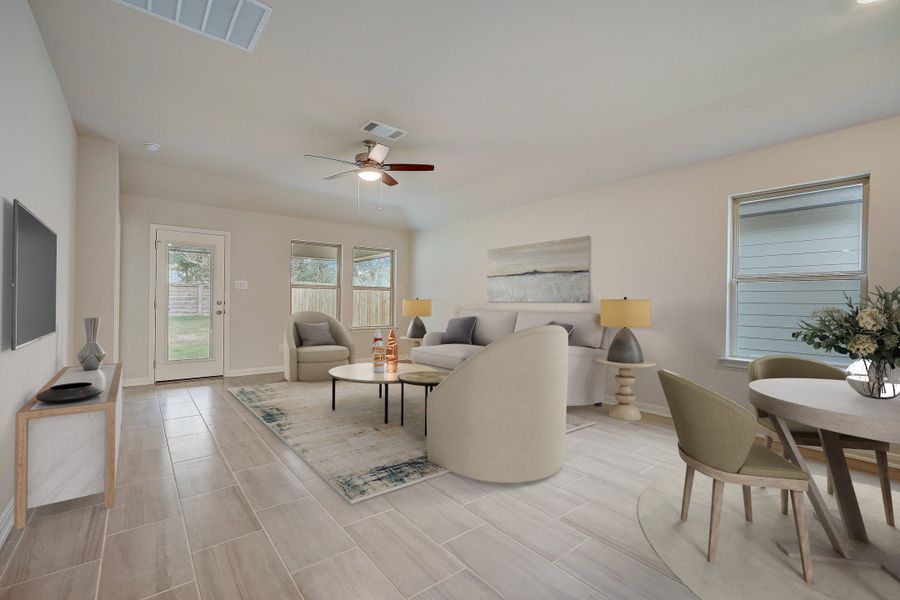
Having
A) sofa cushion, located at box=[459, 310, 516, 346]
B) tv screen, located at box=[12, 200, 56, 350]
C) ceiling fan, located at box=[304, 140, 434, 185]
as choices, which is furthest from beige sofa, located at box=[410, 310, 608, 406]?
tv screen, located at box=[12, 200, 56, 350]

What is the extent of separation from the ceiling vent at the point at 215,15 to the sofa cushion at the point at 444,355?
3.45 metres

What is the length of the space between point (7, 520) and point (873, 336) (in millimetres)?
3903

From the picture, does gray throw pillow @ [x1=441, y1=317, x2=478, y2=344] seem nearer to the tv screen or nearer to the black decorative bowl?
the black decorative bowl

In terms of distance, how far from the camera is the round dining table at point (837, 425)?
1.49 meters

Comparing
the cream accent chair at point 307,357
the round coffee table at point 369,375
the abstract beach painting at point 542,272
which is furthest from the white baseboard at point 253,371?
the abstract beach painting at point 542,272

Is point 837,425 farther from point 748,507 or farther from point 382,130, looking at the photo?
point 382,130

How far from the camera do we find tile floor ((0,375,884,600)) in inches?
62.2

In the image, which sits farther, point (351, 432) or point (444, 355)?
point (444, 355)

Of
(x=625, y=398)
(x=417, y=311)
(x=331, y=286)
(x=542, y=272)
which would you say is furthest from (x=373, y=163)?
(x=331, y=286)

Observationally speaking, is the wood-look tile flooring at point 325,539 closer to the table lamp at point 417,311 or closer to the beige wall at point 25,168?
the beige wall at point 25,168

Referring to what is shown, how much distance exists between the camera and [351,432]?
3.34 metres

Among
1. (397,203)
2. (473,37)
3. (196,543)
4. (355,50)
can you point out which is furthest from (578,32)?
(397,203)

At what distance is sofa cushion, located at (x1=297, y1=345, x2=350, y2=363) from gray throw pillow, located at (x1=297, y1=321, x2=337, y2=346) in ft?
0.41

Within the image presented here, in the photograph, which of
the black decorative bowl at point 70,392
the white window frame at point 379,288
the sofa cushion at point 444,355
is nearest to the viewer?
the black decorative bowl at point 70,392
